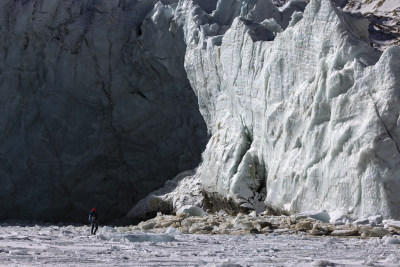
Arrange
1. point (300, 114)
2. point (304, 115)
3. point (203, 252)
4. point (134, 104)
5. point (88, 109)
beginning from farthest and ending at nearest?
1. point (88, 109)
2. point (134, 104)
3. point (300, 114)
4. point (304, 115)
5. point (203, 252)

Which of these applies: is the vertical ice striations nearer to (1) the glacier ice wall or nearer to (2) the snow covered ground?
(1) the glacier ice wall

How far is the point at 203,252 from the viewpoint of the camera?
A: 26.9 ft

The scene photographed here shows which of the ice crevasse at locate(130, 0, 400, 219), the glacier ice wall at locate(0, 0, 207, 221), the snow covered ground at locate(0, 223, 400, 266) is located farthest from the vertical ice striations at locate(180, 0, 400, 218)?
the snow covered ground at locate(0, 223, 400, 266)

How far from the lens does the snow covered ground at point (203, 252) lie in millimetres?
6836

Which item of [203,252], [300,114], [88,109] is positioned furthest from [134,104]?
[203,252]

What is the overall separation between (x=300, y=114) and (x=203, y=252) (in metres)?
8.93

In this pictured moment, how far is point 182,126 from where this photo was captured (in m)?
26.7

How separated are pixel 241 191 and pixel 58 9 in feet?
41.4

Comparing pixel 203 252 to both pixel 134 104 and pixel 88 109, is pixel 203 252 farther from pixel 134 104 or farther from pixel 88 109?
pixel 88 109

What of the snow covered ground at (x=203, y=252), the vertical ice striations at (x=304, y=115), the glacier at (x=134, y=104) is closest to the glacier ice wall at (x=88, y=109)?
the glacier at (x=134, y=104)

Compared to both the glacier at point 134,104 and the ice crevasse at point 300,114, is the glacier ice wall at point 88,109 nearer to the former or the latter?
the glacier at point 134,104

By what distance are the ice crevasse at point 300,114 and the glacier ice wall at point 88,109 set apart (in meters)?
2.50

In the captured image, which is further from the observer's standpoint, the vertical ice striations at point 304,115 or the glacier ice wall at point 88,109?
the glacier ice wall at point 88,109

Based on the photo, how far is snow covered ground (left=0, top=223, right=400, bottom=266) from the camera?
6.84 meters
